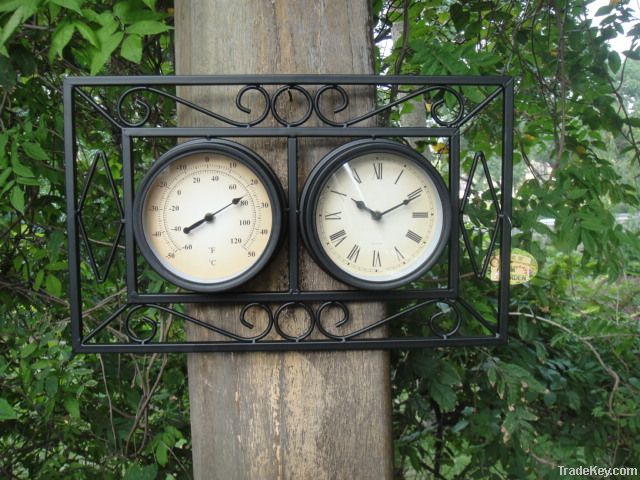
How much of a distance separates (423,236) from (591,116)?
94 cm

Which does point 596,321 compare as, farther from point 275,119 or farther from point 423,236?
point 275,119

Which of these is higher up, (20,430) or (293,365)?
(293,365)

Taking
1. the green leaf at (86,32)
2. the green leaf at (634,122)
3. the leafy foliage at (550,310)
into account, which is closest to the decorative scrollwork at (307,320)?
the leafy foliage at (550,310)

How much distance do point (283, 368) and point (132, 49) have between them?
60 centimetres

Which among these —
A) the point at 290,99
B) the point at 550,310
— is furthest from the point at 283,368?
the point at 550,310

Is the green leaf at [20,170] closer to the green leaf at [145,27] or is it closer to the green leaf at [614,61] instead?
the green leaf at [145,27]

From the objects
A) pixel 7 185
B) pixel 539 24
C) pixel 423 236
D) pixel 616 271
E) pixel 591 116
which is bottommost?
pixel 616 271

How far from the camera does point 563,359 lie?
68.6 inches

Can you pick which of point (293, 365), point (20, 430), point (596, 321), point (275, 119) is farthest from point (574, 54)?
point (20, 430)

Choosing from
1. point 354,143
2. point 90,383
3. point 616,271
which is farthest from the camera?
point 616,271

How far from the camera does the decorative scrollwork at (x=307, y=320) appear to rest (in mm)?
1004

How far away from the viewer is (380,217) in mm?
996

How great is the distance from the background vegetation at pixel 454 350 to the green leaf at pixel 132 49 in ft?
0.90

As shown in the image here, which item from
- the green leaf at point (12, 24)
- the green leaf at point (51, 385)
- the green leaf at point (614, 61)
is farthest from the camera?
the green leaf at point (614, 61)
